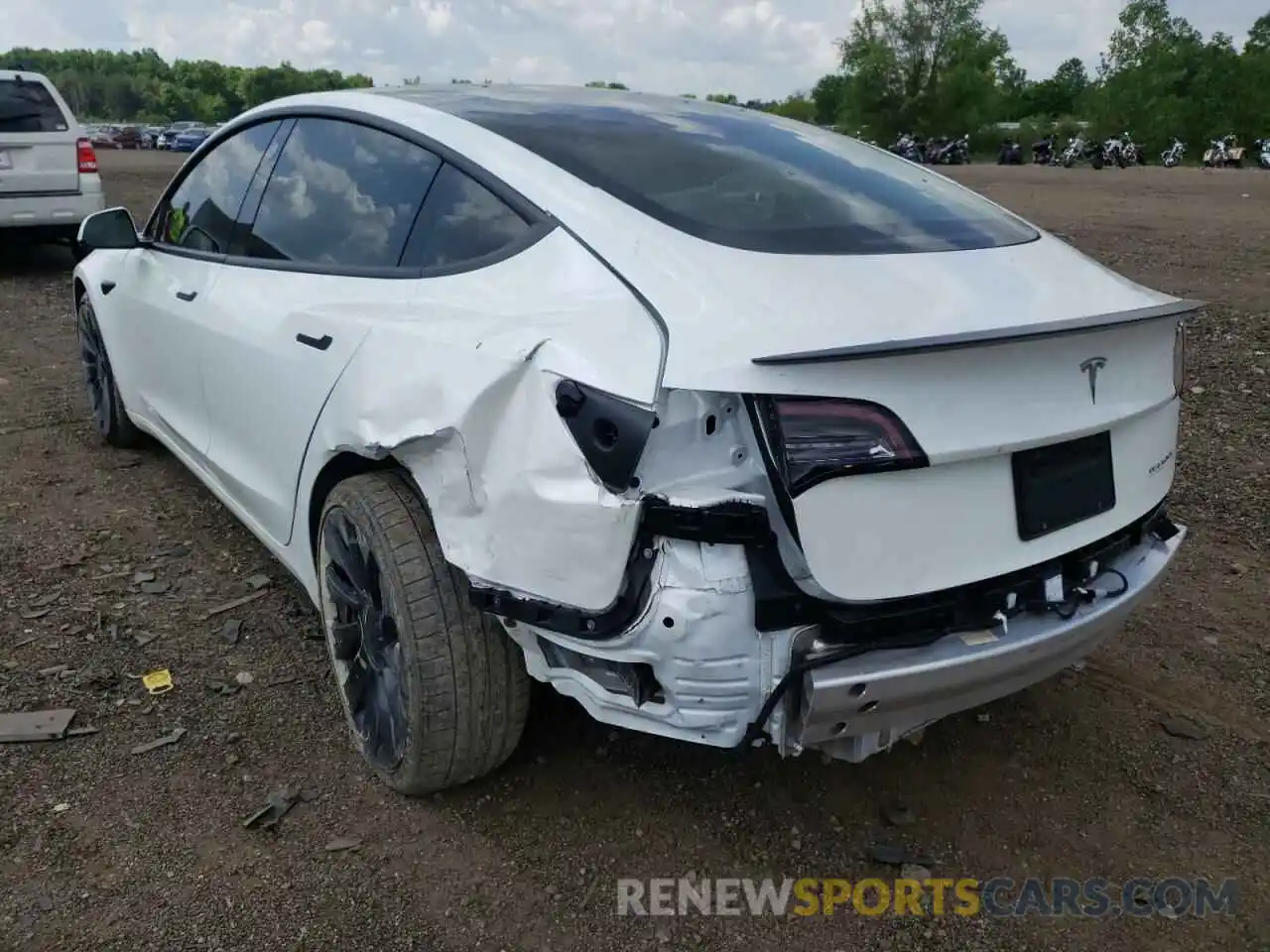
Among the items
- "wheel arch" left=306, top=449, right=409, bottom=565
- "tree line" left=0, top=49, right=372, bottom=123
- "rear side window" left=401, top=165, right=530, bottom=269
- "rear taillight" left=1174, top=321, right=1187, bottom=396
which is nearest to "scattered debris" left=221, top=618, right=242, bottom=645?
"wheel arch" left=306, top=449, right=409, bottom=565

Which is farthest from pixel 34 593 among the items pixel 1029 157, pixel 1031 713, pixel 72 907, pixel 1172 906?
pixel 1029 157

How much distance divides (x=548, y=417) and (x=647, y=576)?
0.34 meters

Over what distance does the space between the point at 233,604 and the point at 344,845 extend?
1.39m

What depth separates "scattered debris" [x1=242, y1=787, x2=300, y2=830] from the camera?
2482 millimetres

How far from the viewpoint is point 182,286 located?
358 cm

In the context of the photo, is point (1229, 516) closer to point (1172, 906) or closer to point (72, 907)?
point (1172, 906)

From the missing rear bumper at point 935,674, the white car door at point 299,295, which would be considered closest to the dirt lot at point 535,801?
the missing rear bumper at point 935,674

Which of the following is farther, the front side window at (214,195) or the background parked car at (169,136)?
the background parked car at (169,136)

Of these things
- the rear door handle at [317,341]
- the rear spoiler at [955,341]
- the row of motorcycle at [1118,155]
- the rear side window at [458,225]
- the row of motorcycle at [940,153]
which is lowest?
the rear spoiler at [955,341]

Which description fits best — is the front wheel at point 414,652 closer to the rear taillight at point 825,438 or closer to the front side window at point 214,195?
the rear taillight at point 825,438

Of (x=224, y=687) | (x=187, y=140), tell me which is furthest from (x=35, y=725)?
(x=187, y=140)

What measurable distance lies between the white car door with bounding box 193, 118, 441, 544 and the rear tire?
168cm

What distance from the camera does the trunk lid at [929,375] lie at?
1.83 metres

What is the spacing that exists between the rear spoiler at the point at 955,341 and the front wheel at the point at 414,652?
928 millimetres
